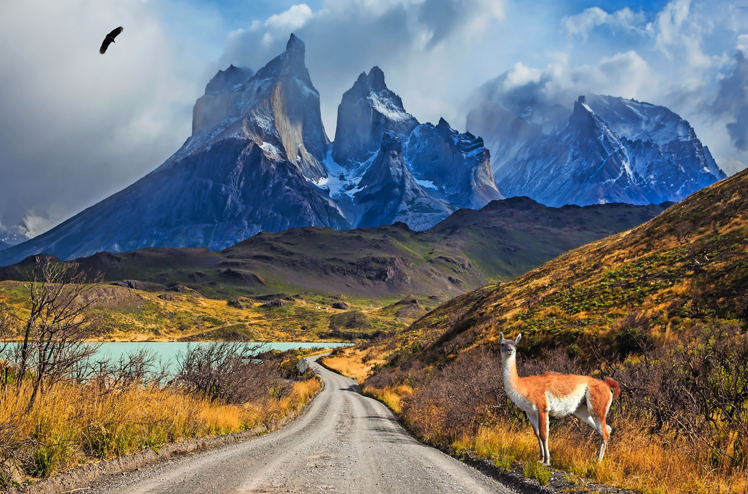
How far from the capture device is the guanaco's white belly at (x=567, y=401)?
824cm

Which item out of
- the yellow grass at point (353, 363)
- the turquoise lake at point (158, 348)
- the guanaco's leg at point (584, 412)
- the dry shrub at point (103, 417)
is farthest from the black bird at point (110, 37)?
the yellow grass at point (353, 363)

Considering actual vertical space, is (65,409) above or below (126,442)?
above

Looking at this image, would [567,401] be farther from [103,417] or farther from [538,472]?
[103,417]

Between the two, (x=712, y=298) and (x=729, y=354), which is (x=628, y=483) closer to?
(x=729, y=354)

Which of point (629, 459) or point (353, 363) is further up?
point (629, 459)

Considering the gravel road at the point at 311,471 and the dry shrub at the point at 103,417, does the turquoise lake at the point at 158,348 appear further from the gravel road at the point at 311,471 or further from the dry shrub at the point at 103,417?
the gravel road at the point at 311,471

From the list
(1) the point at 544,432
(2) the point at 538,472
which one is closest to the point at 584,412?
(1) the point at 544,432

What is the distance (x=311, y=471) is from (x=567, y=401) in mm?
5731

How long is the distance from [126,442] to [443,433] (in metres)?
10.7

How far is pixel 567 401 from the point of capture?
8.23m

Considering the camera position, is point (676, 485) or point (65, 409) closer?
point (676, 485)

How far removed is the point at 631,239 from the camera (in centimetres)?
4606

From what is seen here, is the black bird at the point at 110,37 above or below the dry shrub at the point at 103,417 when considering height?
above

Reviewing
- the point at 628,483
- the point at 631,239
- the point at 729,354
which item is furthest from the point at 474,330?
the point at 628,483
